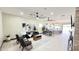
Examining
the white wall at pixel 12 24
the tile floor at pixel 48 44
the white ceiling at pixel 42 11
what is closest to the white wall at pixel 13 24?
the white wall at pixel 12 24

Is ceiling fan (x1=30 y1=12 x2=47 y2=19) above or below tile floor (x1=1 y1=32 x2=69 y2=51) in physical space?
above

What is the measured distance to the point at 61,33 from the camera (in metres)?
2.35

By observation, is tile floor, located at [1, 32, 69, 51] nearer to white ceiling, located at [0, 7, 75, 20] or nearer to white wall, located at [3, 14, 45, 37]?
white wall, located at [3, 14, 45, 37]

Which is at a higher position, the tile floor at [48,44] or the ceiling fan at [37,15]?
the ceiling fan at [37,15]

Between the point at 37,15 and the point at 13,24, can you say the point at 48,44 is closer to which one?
the point at 37,15

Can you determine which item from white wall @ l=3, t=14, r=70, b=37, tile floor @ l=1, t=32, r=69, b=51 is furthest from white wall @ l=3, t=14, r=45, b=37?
tile floor @ l=1, t=32, r=69, b=51

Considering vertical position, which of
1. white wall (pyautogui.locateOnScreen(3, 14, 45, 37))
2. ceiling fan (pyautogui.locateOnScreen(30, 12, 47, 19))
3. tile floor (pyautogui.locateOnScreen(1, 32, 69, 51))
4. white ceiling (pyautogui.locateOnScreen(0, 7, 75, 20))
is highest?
white ceiling (pyautogui.locateOnScreen(0, 7, 75, 20))

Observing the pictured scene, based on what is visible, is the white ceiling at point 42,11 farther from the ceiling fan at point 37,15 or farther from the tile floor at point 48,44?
the tile floor at point 48,44

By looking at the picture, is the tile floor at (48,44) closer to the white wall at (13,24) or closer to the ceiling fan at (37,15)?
the white wall at (13,24)

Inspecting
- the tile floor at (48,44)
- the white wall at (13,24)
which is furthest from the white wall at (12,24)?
the tile floor at (48,44)

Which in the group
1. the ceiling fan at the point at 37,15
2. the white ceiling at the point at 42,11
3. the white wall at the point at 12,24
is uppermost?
the white ceiling at the point at 42,11

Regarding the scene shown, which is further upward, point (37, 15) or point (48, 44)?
point (37, 15)

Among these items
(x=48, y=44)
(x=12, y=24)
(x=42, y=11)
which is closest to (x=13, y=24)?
(x=12, y=24)
